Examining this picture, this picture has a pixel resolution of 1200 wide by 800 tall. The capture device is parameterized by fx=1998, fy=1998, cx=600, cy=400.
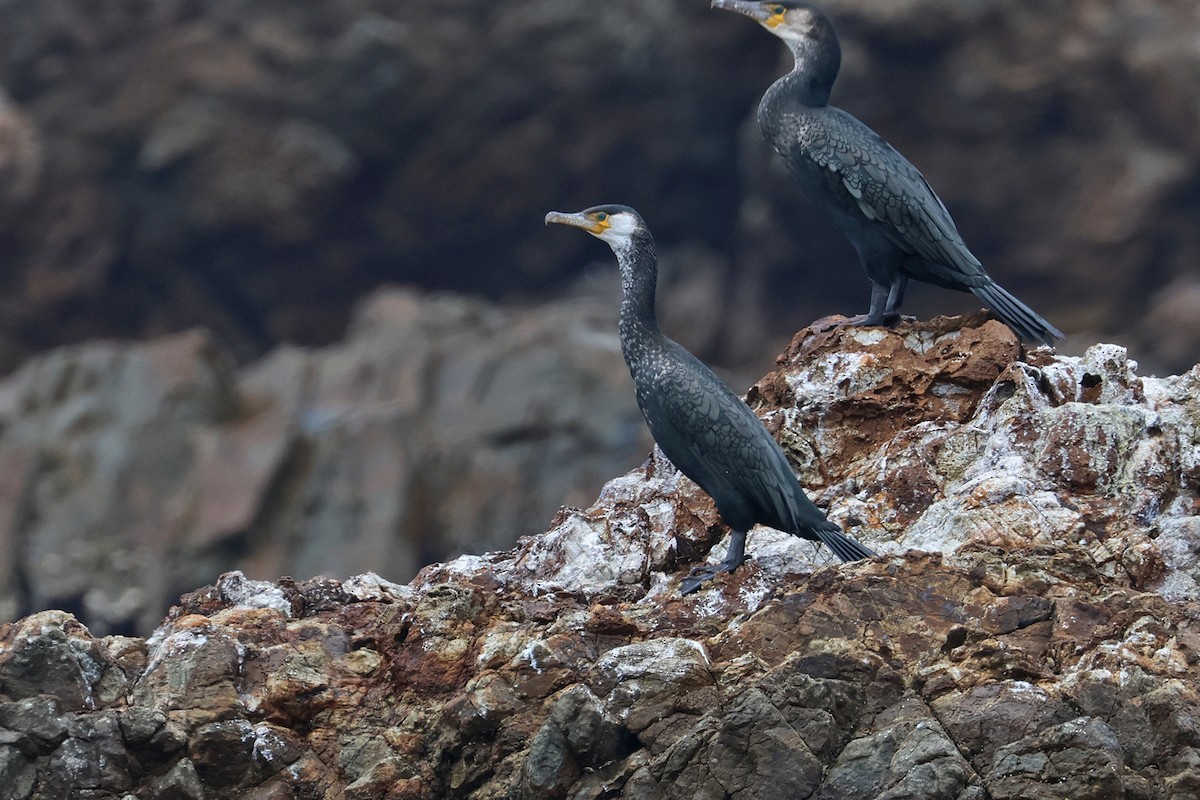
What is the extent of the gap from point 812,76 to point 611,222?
1.61m

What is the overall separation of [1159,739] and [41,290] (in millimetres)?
30576

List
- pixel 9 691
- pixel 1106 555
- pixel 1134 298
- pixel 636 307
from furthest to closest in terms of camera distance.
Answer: pixel 1134 298 < pixel 636 307 < pixel 1106 555 < pixel 9 691

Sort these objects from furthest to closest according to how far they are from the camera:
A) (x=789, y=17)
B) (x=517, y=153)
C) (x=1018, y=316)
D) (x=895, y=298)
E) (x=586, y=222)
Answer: (x=517, y=153), (x=789, y=17), (x=895, y=298), (x=1018, y=316), (x=586, y=222)

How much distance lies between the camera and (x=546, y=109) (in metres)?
35.0

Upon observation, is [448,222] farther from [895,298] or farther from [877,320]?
[877,320]

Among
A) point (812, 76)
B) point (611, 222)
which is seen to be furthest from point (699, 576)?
point (812, 76)

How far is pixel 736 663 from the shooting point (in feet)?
25.4

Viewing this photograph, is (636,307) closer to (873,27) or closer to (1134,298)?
(873,27)

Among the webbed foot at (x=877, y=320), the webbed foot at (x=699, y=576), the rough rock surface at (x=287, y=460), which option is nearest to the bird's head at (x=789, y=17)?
the webbed foot at (x=877, y=320)

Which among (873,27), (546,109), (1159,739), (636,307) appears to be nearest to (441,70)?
(546,109)

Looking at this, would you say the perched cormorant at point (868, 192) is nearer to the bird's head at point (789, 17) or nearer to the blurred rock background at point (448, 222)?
the bird's head at point (789, 17)

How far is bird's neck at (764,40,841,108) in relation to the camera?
1050cm

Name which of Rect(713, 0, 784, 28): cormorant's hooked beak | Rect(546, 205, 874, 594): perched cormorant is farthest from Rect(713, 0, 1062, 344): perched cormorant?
Rect(546, 205, 874, 594): perched cormorant

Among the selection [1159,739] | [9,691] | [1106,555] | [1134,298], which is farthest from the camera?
[1134,298]
